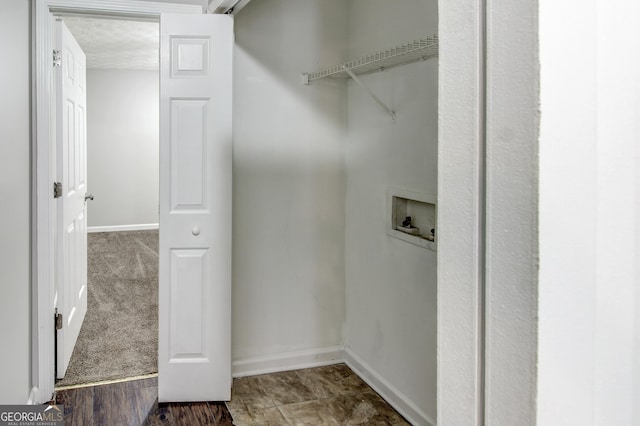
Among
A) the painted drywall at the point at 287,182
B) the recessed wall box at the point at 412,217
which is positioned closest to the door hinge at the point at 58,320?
the painted drywall at the point at 287,182

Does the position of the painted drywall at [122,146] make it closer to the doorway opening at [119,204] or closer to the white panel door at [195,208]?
the doorway opening at [119,204]

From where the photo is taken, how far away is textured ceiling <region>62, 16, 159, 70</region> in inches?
223

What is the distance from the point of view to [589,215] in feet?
1.84

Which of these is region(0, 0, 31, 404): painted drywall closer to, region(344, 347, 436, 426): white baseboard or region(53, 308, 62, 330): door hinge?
region(53, 308, 62, 330): door hinge

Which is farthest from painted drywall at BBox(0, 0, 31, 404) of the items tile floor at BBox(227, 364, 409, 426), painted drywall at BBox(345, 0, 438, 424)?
painted drywall at BBox(345, 0, 438, 424)

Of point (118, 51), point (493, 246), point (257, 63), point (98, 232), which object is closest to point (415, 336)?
point (257, 63)

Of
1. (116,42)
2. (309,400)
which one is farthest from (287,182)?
(116,42)

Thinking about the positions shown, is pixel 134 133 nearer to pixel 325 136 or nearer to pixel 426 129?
pixel 325 136

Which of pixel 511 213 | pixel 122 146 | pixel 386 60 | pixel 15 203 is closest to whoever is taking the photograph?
pixel 511 213

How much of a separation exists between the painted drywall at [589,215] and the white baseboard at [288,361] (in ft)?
9.46

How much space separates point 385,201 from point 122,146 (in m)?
6.52

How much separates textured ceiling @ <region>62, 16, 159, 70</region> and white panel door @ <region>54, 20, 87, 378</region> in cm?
153

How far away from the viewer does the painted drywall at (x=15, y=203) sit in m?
2.19

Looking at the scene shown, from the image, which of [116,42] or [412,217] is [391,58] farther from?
[116,42]
